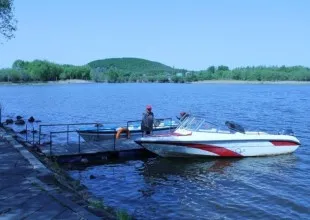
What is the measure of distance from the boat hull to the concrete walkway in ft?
25.1

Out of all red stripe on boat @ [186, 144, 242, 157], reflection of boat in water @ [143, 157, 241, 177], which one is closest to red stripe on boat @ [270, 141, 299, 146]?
red stripe on boat @ [186, 144, 242, 157]

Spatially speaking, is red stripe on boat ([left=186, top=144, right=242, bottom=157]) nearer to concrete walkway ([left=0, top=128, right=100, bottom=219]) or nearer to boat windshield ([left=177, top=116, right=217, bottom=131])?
boat windshield ([left=177, top=116, right=217, bottom=131])

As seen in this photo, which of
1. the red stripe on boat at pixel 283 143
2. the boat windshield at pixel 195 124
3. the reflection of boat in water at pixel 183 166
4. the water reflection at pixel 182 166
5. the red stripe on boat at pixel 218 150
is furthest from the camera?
the red stripe on boat at pixel 283 143

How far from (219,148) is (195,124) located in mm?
1700

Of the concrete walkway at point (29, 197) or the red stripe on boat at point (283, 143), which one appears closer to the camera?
the concrete walkway at point (29, 197)

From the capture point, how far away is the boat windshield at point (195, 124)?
2023 centimetres

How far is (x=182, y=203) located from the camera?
13.2m

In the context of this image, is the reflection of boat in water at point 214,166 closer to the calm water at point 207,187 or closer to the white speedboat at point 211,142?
the calm water at point 207,187

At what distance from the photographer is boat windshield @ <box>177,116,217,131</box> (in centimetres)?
2023

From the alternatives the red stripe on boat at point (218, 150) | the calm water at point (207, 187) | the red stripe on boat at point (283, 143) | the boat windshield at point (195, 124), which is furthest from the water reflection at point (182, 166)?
the red stripe on boat at point (283, 143)

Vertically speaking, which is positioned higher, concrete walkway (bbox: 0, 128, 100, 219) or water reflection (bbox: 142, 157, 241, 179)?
concrete walkway (bbox: 0, 128, 100, 219)

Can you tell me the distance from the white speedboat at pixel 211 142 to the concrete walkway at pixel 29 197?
7.72 meters

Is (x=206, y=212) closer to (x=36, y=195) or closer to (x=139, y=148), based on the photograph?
(x=36, y=195)

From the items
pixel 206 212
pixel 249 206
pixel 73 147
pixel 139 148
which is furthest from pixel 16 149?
pixel 249 206
